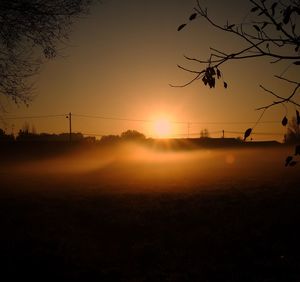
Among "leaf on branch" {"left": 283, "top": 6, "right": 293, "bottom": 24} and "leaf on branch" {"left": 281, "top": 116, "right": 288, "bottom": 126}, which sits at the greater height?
"leaf on branch" {"left": 283, "top": 6, "right": 293, "bottom": 24}

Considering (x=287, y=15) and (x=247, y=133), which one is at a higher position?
(x=287, y=15)

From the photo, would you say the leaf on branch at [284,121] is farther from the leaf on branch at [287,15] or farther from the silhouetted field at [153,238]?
the silhouetted field at [153,238]

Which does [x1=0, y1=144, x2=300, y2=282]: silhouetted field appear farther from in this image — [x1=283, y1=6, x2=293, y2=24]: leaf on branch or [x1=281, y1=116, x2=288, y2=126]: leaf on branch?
[x1=283, y1=6, x2=293, y2=24]: leaf on branch

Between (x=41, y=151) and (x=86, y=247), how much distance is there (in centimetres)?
4591

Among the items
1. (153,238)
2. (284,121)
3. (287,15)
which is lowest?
(153,238)

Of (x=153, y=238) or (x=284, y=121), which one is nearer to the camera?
(x=284, y=121)

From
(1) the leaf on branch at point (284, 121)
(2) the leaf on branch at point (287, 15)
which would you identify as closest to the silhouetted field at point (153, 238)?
(1) the leaf on branch at point (284, 121)

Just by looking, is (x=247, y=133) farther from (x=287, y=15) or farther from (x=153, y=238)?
(x=153, y=238)

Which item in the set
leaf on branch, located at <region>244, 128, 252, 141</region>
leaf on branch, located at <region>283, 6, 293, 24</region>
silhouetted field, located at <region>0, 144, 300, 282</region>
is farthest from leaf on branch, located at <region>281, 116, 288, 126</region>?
silhouetted field, located at <region>0, 144, 300, 282</region>

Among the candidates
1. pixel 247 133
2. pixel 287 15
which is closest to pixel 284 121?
pixel 247 133

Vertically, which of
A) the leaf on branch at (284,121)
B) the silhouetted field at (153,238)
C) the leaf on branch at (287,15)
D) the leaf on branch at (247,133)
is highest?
the leaf on branch at (287,15)

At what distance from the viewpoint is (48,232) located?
1184 cm

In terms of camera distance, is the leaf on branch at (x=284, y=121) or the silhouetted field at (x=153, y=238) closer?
the leaf on branch at (x=284, y=121)

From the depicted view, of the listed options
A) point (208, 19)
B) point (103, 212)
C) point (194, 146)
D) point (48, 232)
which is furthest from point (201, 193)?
point (194, 146)
